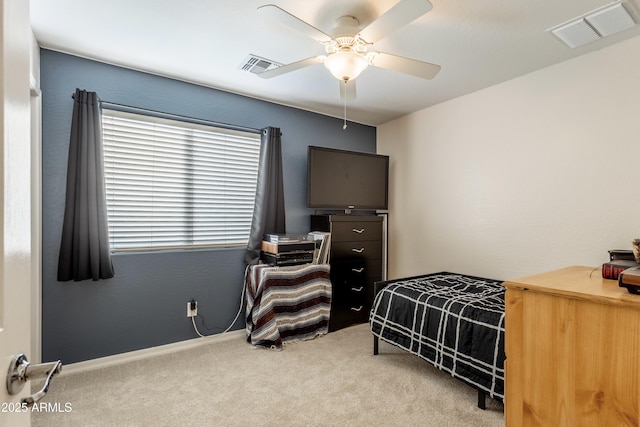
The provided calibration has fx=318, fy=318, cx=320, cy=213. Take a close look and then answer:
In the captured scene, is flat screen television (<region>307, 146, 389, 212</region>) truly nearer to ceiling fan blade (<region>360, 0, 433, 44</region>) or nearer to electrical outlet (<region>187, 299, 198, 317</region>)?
electrical outlet (<region>187, 299, 198, 317</region>)

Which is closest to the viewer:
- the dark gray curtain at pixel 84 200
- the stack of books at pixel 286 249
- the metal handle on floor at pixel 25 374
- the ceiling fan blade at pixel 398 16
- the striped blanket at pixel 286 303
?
the metal handle on floor at pixel 25 374

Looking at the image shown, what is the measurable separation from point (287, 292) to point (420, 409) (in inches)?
56.2

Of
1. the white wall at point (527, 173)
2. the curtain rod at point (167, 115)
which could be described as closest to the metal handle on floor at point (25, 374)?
the curtain rod at point (167, 115)

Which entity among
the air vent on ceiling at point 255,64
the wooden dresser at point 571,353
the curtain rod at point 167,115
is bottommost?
the wooden dresser at point 571,353

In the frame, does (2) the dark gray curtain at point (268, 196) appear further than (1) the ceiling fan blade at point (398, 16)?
Yes

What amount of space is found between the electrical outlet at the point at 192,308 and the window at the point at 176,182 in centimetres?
53

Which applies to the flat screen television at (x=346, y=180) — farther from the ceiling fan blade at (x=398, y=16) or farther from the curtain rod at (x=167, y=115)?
the ceiling fan blade at (x=398, y=16)

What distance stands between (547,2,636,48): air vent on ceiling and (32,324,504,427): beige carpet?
2.39 metres

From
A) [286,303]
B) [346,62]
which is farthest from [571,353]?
[286,303]

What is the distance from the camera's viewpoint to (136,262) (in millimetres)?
2658

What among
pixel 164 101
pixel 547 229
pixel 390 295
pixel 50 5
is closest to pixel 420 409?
pixel 390 295

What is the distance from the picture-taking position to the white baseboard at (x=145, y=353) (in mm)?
2408

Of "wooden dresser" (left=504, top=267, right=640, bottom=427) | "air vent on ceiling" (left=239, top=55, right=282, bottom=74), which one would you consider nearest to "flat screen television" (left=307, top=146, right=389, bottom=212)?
"air vent on ceiling" (left=239, top=55, right=282, bottom=74)

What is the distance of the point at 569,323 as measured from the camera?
1.16 metres
